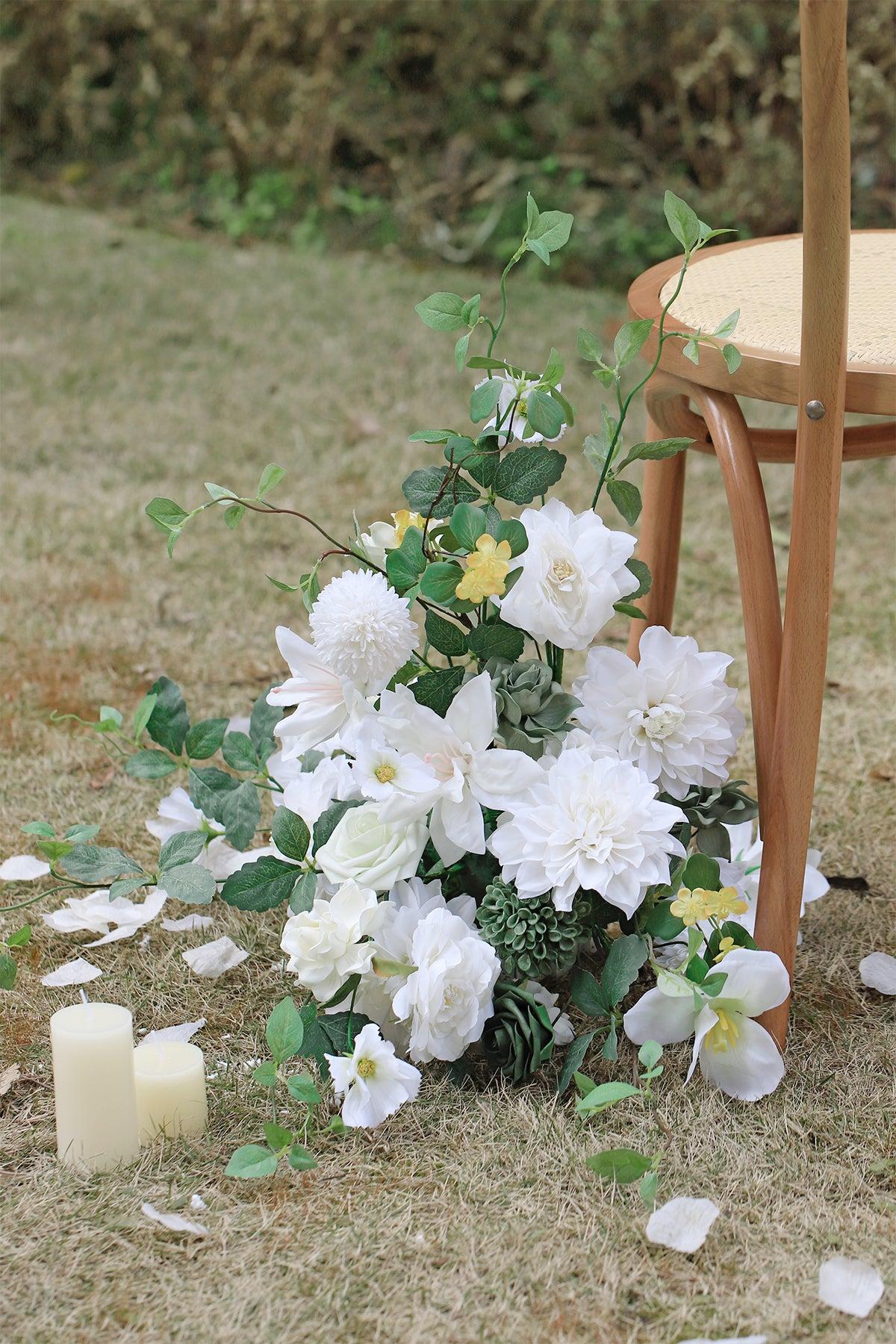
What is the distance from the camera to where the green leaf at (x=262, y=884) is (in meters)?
1.25

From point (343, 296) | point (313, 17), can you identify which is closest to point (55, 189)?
point (313, 17)

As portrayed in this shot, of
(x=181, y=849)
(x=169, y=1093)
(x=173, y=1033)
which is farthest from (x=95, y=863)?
(x=169, y=1093)

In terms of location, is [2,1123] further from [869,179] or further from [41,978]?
[869,179]

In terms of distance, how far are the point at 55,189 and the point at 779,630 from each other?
491 cm

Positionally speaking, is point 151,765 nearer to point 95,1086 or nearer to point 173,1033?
point 173,1033

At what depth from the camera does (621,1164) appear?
3.51 ft

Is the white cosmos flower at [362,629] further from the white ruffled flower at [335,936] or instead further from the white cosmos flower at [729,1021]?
the white cosmos flower at [729,1021]

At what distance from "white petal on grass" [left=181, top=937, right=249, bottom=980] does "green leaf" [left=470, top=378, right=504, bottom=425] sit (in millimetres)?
595

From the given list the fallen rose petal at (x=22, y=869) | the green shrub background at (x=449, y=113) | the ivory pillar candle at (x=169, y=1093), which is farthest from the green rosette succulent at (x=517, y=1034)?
the green shrub background at (x=449, y=113)

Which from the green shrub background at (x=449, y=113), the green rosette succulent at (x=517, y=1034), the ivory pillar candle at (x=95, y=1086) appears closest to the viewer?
the ivory pillar candle at (x=95, y=1086)

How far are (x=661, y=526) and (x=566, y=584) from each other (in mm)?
290

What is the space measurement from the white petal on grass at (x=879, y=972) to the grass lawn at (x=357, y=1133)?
0.7 inches

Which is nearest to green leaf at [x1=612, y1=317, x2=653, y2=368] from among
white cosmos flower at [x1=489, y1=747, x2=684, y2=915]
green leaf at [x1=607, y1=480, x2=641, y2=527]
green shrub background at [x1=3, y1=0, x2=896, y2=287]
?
green leaf at [x1=607, y1=480, x2=641, y2=527]

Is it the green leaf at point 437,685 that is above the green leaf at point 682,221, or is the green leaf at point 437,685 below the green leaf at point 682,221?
below
